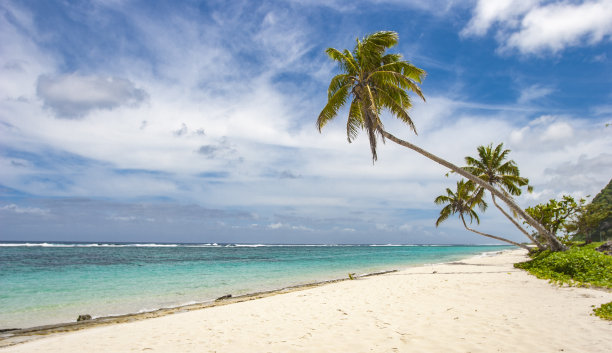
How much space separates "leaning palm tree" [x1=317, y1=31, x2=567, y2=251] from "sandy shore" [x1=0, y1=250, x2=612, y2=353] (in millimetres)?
8153

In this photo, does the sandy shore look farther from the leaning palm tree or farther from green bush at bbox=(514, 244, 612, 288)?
the leaning palm tree

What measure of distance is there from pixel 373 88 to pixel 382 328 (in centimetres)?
1276

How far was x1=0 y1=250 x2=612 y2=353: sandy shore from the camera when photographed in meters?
5.27

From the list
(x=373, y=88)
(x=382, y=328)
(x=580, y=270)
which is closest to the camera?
(x=382, y=328)

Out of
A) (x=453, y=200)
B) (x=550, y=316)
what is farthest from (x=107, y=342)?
(x=453, y=200)

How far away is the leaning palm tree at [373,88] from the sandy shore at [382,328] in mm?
8153

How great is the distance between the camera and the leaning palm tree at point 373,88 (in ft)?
50.8

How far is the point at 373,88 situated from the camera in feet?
53.9

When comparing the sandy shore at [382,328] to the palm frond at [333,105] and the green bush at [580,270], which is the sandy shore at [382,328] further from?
the palm frond at [333,105]

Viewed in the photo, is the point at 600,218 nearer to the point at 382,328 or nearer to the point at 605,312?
the point at 605,312

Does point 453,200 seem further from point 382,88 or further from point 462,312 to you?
point 462,312

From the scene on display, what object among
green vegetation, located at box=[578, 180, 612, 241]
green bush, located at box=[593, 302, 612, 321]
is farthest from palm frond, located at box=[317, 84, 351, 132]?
green vegetation, located at box=[578, 180, 612, 241]

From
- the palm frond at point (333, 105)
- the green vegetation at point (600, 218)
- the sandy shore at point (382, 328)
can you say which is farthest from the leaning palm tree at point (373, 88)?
the green vegetation at point (600, 218)

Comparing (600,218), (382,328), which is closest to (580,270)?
(382,328)
